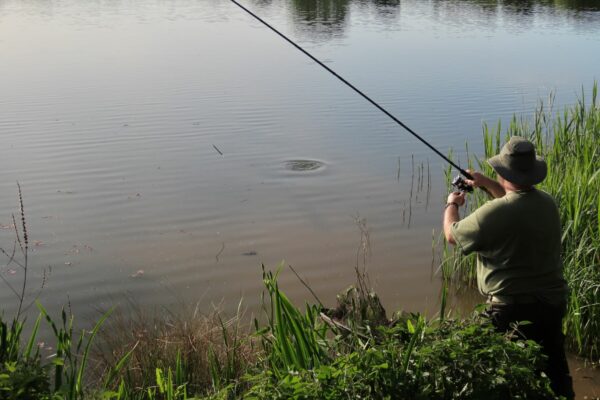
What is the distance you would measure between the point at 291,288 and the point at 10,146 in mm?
5239

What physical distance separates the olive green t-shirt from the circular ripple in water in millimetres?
5347

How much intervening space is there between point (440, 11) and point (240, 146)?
1629 centimetres

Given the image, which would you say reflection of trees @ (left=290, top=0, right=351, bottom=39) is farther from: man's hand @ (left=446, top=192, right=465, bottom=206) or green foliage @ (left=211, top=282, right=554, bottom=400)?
green foliage @ (left=211, top=282, right=554, bottom=400)

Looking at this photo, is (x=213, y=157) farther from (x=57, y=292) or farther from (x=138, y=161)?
(x=57, y=292)

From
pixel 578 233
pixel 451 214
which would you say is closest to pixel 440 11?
pixel 578 233

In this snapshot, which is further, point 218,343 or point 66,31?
point 66,31

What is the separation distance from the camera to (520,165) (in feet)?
11.1

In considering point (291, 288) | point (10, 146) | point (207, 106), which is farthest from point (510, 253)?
point (207, 106)

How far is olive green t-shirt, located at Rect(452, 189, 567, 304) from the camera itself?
10.8ft

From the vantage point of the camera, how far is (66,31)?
19.5 meters

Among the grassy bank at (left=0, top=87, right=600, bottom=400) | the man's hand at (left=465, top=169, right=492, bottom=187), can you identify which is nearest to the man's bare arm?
the man's hand at (left=465, top=169, right=492, bottom=187)

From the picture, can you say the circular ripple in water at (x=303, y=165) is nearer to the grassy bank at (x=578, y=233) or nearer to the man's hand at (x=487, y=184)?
the grassy bank at (x=578, y=233)

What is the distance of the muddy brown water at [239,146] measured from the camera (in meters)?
6.21

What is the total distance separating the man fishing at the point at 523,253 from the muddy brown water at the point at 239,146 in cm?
217
